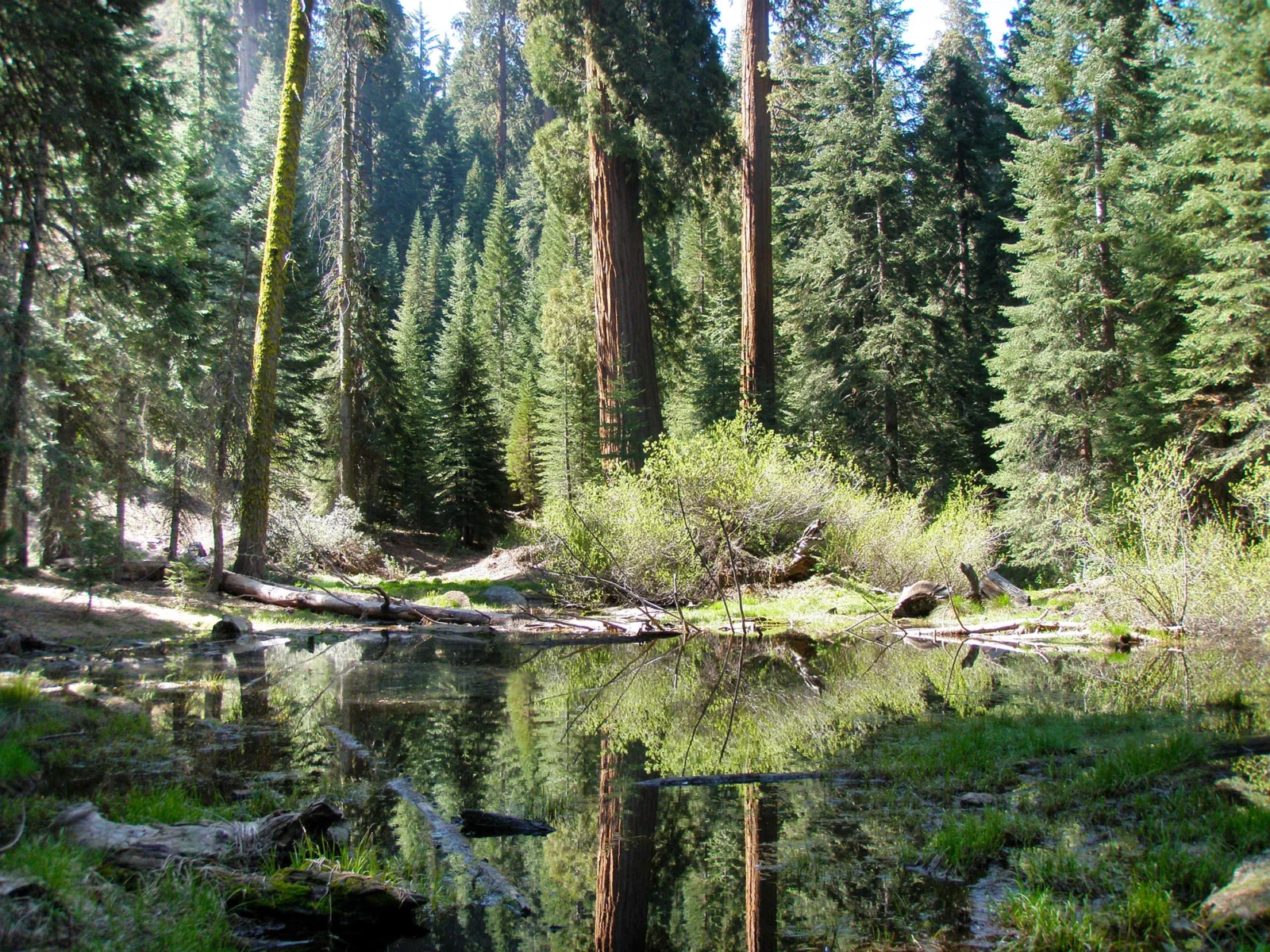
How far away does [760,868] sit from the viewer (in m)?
4.36

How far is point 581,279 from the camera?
2266cm

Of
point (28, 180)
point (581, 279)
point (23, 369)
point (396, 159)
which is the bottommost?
point (23, 369)

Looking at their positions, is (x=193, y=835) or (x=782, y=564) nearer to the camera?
(x=193, y=835)

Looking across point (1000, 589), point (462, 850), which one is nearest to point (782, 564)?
point (1000, 589)

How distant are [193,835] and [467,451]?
92.8 ft

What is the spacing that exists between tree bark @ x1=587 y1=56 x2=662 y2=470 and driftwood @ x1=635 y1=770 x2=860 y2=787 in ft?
41.9

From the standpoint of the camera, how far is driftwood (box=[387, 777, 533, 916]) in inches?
160

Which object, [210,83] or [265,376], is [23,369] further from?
[210,83]

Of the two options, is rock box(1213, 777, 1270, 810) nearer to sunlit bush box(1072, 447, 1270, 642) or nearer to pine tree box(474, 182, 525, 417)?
sunlit bush box(1072, 447, 1270, 642)

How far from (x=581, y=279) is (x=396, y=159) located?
60.9 metres

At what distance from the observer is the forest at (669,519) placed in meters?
4.19

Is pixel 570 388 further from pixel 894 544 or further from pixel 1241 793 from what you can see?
pixel 1241 793

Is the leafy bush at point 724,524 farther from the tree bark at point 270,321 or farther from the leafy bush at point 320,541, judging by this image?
the leafy bush at point 320,541

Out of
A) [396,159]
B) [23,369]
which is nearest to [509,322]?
[396,159]
